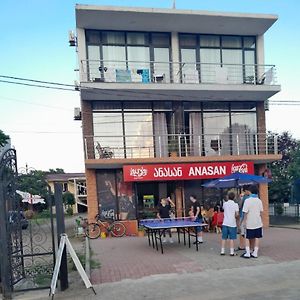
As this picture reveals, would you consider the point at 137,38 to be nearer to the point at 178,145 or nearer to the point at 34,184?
the point at 178,145

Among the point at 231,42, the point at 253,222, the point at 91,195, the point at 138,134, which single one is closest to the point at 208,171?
the point at 138,134

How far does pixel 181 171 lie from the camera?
16656 mm

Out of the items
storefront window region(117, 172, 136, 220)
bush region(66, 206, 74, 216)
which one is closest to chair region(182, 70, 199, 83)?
storefront window region(117, 172, 136, 220)

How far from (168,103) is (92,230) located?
7.01 meters

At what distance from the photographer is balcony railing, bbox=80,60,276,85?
669 inches

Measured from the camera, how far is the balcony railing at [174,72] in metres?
17.0

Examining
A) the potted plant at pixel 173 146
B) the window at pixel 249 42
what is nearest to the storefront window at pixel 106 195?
the potted plant at pixel 173 146

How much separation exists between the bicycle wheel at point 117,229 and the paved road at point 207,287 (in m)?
8.38

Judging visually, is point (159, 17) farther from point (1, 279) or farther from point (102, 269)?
point (1, 279)

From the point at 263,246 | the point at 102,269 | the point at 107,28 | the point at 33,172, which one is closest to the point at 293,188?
the point at 263,246

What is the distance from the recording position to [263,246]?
36.6 ft

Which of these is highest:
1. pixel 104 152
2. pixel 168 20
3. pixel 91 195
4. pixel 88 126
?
pixel 168 20

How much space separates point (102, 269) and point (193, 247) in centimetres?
358

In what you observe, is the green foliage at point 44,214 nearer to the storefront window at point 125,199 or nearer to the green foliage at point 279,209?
the storefront window at point 125,199
